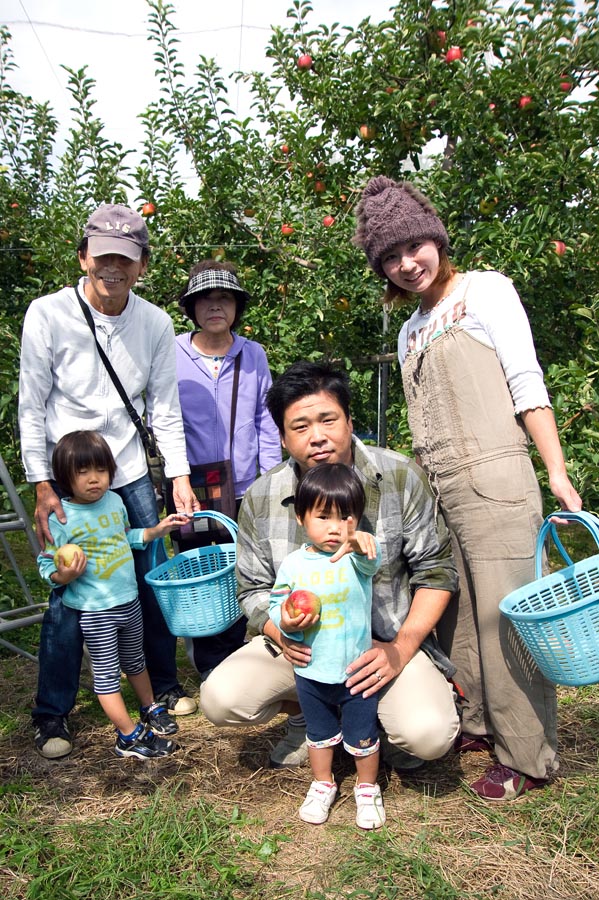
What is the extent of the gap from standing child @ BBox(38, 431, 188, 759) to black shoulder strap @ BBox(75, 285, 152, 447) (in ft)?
0.58

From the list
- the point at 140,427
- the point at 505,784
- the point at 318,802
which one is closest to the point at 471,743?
the point at 505,784

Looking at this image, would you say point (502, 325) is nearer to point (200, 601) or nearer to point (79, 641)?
point (200, 601)

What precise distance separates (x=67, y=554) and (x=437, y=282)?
1.31 m

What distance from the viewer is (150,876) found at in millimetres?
1770

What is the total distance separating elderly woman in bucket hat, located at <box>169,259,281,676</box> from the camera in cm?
294

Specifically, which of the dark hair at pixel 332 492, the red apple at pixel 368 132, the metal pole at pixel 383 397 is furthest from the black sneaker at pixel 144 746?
the red apple at pixel 368 132

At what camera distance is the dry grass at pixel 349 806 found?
176 cm

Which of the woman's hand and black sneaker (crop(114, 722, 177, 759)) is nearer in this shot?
the woman's hand

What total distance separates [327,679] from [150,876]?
605 millimetres

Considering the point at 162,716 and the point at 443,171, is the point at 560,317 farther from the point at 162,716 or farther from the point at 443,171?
the point at 162,716

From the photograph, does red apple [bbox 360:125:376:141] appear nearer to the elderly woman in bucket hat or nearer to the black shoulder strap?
the elderly woman in bucket hat

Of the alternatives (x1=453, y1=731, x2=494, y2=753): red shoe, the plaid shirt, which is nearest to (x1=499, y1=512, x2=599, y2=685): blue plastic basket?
the plaid shirt

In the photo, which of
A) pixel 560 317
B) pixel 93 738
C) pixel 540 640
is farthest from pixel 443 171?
pixel 93 738

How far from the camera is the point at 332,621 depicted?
1.86 m
